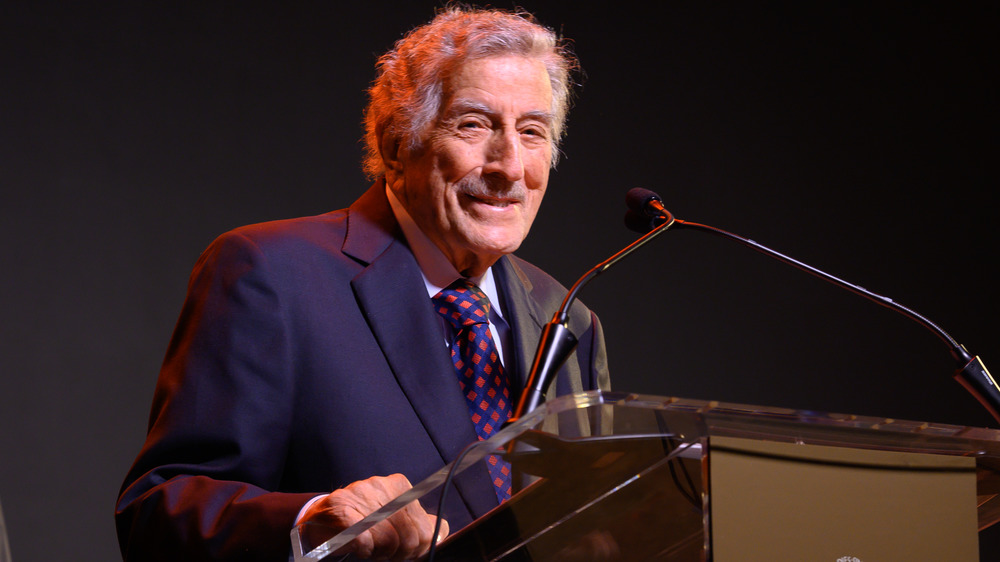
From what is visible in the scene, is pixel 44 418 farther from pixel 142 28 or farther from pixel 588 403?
pixel 588 403

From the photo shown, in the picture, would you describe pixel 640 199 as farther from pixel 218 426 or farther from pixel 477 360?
pixel 218 426

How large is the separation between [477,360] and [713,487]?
89 cm

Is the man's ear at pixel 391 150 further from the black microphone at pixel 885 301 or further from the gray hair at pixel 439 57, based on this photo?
the black microphone at pixel 885 301

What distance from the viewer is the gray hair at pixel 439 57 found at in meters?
1.80

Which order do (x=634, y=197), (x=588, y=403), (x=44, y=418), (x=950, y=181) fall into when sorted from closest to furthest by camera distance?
(x=588, y=403), (x=634, y=197), (x=44, y=418), (x=950, y=181)

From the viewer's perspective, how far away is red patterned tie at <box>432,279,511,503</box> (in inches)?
65.8

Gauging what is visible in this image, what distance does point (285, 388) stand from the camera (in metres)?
1.51

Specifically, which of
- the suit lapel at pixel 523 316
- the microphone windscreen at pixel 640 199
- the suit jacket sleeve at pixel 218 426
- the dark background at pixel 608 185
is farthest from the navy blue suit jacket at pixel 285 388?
the dark background at pixel 608 185

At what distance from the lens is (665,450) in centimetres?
89

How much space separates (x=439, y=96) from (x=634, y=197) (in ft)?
1.65

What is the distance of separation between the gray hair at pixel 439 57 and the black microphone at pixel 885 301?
0.48m

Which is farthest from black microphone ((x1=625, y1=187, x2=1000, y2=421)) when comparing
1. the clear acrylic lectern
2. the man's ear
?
the man's ear

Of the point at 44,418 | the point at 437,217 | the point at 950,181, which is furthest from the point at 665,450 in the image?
the point at 950,181

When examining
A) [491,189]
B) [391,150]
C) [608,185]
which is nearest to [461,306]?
[491,189]
